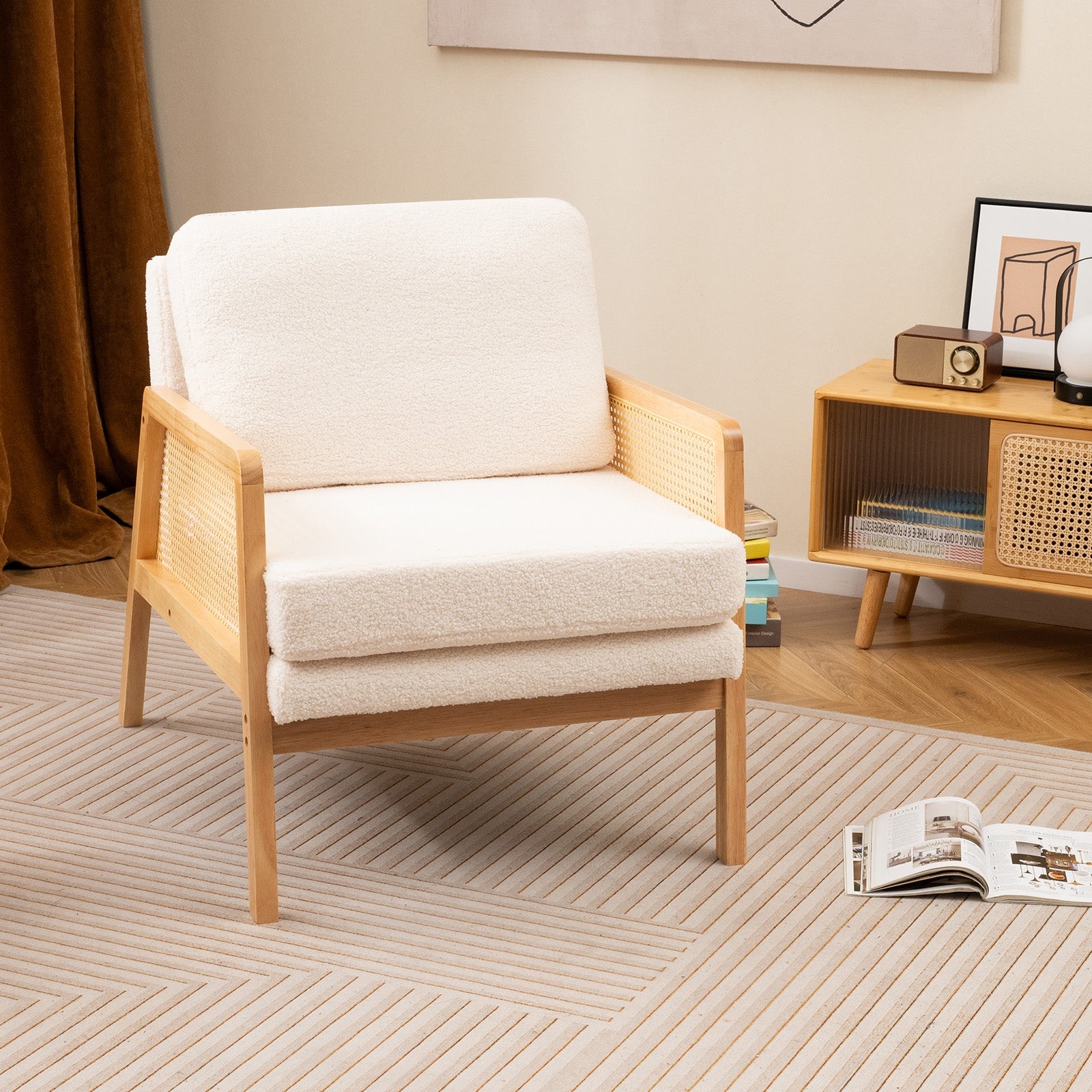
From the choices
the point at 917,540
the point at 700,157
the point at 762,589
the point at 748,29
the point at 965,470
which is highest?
the point at 748,29

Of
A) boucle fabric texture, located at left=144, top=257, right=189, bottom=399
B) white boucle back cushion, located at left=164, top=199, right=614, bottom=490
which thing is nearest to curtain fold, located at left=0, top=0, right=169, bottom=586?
boucle fabric texture, located at left=144, top=257, right=189, bottom=399

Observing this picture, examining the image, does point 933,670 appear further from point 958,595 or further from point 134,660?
point 134,660

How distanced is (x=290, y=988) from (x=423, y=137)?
2229 millimetres

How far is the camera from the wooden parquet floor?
8.79 feet

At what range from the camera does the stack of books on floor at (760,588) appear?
302 centimetres

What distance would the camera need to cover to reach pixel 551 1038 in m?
1.73

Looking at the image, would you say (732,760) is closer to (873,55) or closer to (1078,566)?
(1078,566)

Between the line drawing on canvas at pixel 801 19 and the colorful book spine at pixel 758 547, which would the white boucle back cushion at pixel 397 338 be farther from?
the line drawing on canvas at pixel 801 19

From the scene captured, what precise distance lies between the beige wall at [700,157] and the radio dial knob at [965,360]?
27cm

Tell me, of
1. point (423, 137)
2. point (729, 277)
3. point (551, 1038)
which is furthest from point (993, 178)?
point (551, 1038)

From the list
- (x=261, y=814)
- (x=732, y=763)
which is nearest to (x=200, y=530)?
(x=261, y=814)

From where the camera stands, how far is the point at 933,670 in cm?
290

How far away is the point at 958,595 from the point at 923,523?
1.11 ft

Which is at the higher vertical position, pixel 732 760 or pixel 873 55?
pixel 873 55
